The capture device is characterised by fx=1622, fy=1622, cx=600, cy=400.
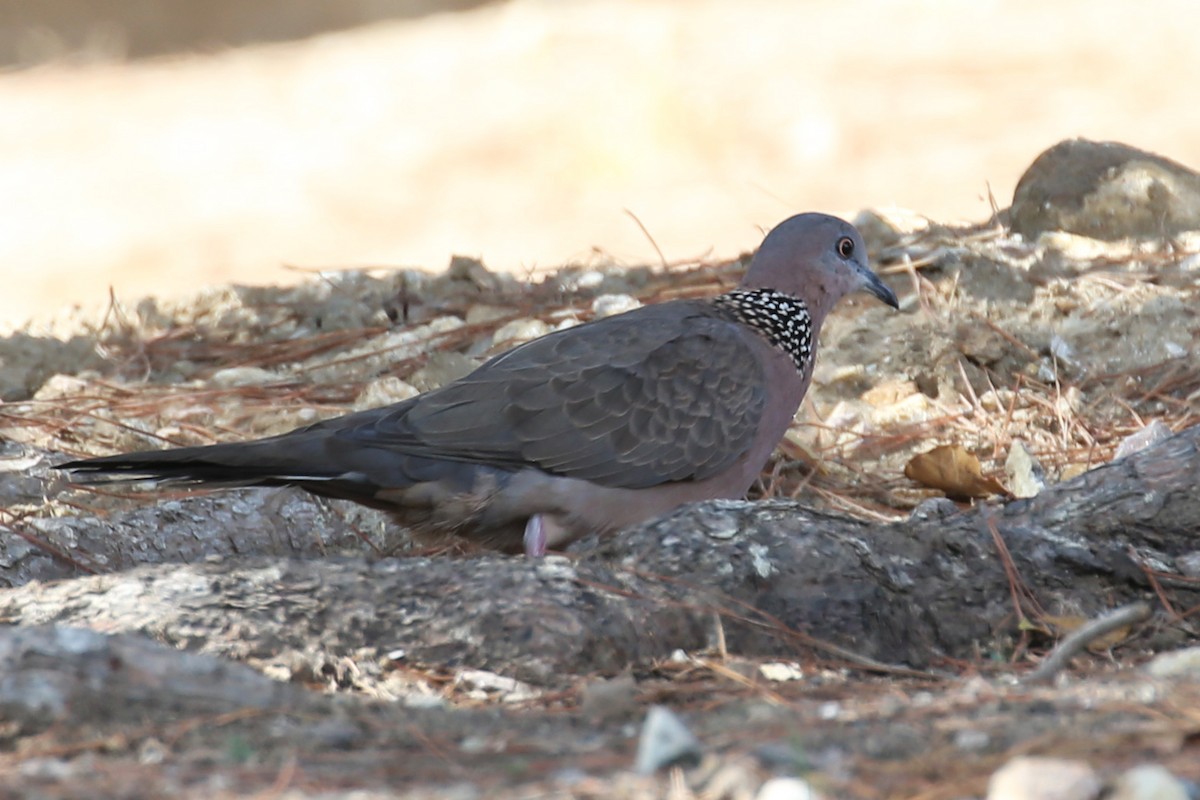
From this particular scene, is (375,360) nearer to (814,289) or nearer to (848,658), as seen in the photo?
(814,289)

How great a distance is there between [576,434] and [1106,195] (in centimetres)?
301

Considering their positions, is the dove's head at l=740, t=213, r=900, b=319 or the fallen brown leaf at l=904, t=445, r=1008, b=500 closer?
the fallen brown leaf at l=904, t=445, r=1008, b=500

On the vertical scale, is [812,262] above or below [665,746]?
above

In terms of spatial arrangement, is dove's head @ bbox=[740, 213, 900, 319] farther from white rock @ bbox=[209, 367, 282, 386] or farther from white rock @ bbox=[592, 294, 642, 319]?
white rock @ bbox=[209, 367, 282, 386]

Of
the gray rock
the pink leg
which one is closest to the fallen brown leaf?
the pink leg

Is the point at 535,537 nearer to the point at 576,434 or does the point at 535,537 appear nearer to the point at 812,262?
the point at 576,434

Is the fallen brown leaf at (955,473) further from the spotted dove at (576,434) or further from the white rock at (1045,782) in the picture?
the white rock at (1045,782)

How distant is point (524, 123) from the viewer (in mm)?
12430

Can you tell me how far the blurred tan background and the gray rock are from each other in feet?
7.73

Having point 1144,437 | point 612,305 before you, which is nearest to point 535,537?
point 1144,437

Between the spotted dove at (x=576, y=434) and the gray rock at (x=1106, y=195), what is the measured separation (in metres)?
1.96

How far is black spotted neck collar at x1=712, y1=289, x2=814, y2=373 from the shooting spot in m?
4.72

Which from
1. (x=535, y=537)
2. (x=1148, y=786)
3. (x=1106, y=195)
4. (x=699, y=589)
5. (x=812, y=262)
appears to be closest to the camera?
(x=1148, y=786)

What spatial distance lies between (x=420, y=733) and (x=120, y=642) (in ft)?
1.72
